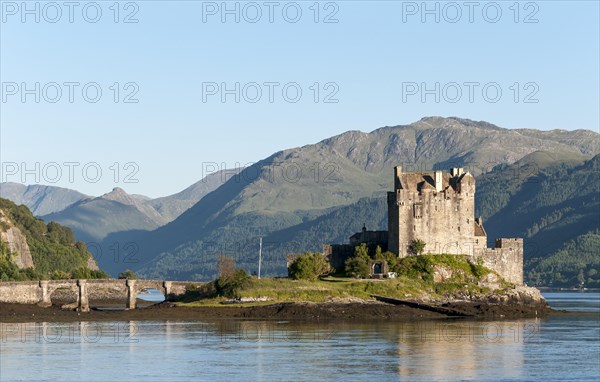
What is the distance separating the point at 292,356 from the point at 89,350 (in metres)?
14.8

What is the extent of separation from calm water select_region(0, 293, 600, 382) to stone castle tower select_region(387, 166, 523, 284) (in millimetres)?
19334

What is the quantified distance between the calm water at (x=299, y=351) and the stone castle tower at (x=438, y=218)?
19.3 metres

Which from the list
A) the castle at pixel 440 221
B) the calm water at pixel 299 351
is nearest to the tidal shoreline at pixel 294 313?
the calm water at pixel 299 351

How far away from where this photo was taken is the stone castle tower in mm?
136750

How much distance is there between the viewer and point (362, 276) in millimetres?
135250

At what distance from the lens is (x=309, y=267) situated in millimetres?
137250

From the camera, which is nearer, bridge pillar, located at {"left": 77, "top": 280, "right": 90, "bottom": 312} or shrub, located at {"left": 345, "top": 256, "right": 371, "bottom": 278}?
shrub, located at {"left": 345, "top": 256, "right": 371, "bottom": 278}

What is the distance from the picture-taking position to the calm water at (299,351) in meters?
77.6

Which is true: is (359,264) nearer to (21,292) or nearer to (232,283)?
(232,283)

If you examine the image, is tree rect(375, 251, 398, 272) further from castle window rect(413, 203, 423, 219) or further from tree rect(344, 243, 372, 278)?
castle window rect(413, 203, 423, 219)

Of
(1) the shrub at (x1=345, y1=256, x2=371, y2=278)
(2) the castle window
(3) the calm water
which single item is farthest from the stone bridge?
(2) the castle window

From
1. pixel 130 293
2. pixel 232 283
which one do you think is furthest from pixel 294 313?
pixel 130 293

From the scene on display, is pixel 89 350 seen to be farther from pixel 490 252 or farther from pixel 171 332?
pixel 490 252

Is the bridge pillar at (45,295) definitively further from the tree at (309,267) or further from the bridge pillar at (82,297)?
the tree at (309,267)
